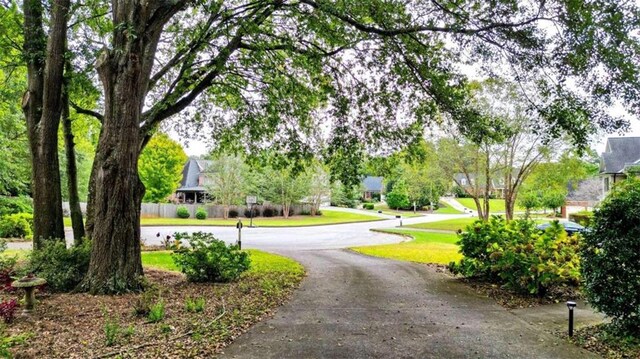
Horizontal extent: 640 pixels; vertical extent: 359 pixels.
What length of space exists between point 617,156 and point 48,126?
38.7m

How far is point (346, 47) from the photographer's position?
8.64 metres

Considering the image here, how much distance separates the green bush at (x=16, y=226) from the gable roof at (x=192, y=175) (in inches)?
1135

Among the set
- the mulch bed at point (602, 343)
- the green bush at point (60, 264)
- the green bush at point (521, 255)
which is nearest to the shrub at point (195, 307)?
the green bush at point (60, 264)

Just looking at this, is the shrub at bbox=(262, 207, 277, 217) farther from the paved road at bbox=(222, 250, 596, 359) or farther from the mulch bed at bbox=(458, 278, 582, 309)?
the mulch bed at bbox=(458, 278, 582, 309)

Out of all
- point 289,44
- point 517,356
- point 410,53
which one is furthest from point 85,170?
point 517,356

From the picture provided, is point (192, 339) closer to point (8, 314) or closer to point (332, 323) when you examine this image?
point (332, 323)

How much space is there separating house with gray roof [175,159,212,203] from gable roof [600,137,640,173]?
137 feet

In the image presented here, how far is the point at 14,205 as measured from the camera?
74.2 ft

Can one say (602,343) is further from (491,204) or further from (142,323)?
(491,204)

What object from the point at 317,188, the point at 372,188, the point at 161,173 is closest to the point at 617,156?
the point at 317,188

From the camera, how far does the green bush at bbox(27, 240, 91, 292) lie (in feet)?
23.4

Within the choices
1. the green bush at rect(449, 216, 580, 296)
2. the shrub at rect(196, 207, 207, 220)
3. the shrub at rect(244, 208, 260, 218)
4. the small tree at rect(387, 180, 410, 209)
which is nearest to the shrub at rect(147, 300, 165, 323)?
the green bush at rect(449, 216, 580, 296)

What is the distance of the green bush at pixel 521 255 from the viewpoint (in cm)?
734

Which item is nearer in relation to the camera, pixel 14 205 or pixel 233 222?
pixel 14 205
